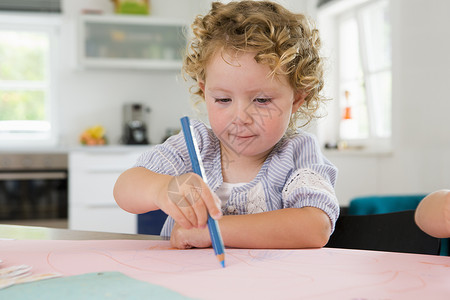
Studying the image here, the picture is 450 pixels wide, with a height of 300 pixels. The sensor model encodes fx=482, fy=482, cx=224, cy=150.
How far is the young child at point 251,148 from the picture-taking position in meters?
0.72

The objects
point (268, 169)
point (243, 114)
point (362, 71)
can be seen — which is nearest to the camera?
point (243, 114)

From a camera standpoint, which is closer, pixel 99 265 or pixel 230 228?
pixel 99 265

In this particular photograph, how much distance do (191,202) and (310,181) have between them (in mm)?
307

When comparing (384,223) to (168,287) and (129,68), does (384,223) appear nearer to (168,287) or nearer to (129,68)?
(168,287)

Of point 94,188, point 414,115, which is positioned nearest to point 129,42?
point 94,188

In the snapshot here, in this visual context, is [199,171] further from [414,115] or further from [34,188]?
[34,188]

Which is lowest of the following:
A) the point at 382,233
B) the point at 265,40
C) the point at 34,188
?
the point at 34,188

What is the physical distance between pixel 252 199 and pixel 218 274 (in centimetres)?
41

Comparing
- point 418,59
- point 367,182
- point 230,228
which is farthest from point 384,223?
point 367,182

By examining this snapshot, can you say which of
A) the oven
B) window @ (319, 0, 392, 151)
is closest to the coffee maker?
the oven

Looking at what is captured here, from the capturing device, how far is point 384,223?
96cm

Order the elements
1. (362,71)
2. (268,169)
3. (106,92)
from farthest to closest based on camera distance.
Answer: (106,92)
(362,71)
(268,169)

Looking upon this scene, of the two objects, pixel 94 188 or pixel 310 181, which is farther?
pixel 94 188

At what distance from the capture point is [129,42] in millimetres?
4184
